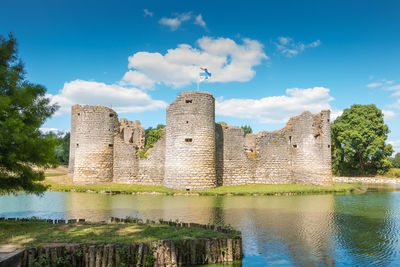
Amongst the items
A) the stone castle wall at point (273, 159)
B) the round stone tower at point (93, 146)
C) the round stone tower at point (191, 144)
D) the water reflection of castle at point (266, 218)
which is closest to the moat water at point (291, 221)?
the water reflection of castle at point (266, 218)

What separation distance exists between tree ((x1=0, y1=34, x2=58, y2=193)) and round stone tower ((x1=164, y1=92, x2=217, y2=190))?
15.1 metres

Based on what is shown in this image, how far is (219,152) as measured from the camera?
96.3 feet

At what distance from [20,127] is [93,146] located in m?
21.0

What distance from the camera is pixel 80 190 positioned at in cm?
2667

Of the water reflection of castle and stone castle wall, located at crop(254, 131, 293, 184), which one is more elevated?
stone castle wall, located at crop(254, 131, 293, 184)

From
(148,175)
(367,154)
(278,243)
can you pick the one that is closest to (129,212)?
(278,243)

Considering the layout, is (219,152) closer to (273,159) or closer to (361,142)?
(273,159)

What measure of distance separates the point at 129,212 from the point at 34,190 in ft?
17.6

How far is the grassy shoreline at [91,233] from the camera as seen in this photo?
8.52 m

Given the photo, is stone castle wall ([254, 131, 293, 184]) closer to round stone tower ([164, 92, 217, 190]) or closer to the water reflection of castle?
round stone tower ([164, 92, 217, 190])

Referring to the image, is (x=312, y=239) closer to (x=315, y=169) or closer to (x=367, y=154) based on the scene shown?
(x=315, y=169)

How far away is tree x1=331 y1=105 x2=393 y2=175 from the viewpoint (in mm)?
48562

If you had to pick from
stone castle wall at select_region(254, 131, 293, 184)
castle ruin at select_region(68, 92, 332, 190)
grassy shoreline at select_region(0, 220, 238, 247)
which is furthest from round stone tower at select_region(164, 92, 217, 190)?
grassy shoreline at select_region(0, 220, 238, 247)

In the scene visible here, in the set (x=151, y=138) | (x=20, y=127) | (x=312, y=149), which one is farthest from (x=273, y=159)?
(x=20, y=127)
